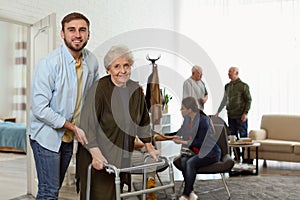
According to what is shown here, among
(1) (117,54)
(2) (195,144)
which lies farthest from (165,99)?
(1) (117,54)

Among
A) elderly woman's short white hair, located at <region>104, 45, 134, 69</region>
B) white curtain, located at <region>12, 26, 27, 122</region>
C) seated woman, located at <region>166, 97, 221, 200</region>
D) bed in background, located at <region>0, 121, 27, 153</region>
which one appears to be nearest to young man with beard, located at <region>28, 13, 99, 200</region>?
elderly woman's short white hair, located at <region>104, 45, 134, 69</region>

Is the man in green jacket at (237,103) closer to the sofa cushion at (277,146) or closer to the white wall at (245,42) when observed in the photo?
the white wall at (245,42)

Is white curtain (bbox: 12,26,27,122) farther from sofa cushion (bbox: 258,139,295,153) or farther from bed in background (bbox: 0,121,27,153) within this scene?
sofa cushion (bbox: 258,139,295,153)

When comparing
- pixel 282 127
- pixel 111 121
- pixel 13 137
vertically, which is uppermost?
pixel 111 121

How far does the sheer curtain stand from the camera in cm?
771

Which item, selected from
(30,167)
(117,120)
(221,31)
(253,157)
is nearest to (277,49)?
(221,31)

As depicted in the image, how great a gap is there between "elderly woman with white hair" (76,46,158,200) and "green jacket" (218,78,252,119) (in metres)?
4.65

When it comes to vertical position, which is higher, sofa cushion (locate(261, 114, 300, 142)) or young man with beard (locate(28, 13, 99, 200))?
young man with beard (locate(28, 13, 99, 200))

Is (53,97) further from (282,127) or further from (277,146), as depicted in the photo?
(282,127)

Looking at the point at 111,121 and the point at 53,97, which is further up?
the point at 53,97

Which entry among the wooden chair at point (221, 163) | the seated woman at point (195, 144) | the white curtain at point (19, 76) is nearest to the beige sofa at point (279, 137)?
the wooden chair at point (221, 163)

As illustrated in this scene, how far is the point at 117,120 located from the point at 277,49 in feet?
20.4

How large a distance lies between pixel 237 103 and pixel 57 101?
5002 mm

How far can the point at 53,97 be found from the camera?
2.28 m
